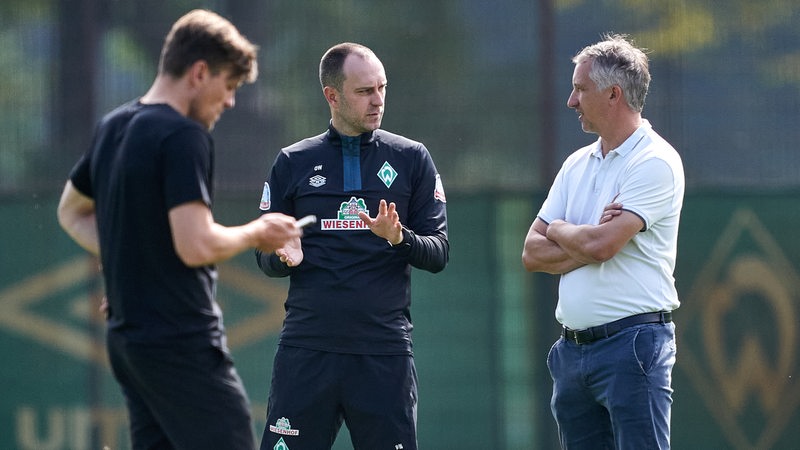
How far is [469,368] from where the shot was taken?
697 cm

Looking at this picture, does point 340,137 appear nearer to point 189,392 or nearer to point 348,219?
point 348,219

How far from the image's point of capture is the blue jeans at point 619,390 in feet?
14.4

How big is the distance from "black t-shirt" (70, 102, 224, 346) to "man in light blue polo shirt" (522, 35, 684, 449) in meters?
1.57

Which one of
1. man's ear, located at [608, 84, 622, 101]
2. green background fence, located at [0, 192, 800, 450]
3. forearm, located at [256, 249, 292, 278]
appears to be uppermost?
man's ear, located at [608, 84, 622, 101]

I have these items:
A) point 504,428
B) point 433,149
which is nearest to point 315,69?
point 433,149

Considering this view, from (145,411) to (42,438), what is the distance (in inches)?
131

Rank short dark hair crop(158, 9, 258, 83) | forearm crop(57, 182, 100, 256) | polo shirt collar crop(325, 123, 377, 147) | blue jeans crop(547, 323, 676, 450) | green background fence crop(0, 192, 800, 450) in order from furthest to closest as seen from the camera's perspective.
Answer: green background fence crop(0, 192, 800, 450), polo shirt collar crop(325, 123, 377, 147), blue jeans crop(547, 323, 676, 450), forearm crop(57, 182, 100, 256), short dark hair crop(158, 9, 258, 83)

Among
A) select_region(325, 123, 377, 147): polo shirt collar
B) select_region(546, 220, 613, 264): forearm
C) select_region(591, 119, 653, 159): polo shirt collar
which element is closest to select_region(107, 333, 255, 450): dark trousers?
select_region(325, 123, 377, 147): polo shirt collar

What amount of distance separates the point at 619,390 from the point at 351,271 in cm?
121

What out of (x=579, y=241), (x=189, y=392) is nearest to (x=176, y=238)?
(x=189, y=392)

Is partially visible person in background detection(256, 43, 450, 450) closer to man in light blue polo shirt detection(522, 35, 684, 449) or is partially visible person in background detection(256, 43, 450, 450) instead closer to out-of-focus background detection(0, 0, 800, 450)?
man in light blue polo shirt detection(522, 35, 684, 449)

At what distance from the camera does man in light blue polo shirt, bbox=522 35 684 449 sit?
444 cm

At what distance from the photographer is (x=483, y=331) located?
6988mm

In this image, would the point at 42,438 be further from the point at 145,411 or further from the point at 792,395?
the point at 792,395
